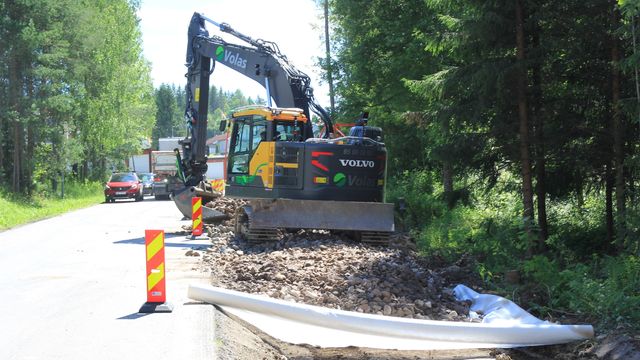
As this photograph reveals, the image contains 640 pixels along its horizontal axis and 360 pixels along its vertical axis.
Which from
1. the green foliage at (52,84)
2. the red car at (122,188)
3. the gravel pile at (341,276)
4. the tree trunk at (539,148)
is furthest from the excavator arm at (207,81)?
the red car at (122,188)

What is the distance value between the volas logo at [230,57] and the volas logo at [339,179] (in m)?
4.98

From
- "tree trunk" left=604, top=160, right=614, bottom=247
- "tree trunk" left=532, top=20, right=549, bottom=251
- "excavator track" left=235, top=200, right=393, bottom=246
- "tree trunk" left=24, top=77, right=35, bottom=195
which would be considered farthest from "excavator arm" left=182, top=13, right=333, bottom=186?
"tree trunk" left=24, top=77, right=35, bottom=195

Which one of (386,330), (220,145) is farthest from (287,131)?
(220,145)

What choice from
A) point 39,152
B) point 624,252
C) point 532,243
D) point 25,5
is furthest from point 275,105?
point 39,152

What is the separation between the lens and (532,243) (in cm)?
→ 1080

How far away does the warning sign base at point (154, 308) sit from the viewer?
792 cm

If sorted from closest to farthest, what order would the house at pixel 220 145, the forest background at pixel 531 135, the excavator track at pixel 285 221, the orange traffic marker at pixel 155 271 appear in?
the orange traffic marker at pixel 155 271 → the forest background at pixel 531 135 → the excavator track at pixel 285 221 → the house at pixel 220 145

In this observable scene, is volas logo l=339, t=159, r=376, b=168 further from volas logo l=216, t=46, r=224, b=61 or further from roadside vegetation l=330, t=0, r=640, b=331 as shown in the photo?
volas logo l=216, t=46, r=224, b=61

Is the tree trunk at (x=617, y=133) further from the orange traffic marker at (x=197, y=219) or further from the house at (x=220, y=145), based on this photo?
the orange traffic marker at (x=197, y=219)

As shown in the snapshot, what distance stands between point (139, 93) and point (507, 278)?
47162mm

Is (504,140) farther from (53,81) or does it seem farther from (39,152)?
(39,152)

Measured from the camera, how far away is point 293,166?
14688 millimetres

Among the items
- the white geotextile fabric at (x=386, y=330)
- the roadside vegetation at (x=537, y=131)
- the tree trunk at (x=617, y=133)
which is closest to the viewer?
the white geotextile fabric at (x=386, y=330)

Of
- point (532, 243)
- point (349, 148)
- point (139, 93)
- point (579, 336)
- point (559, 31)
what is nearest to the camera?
point (579, 336)
